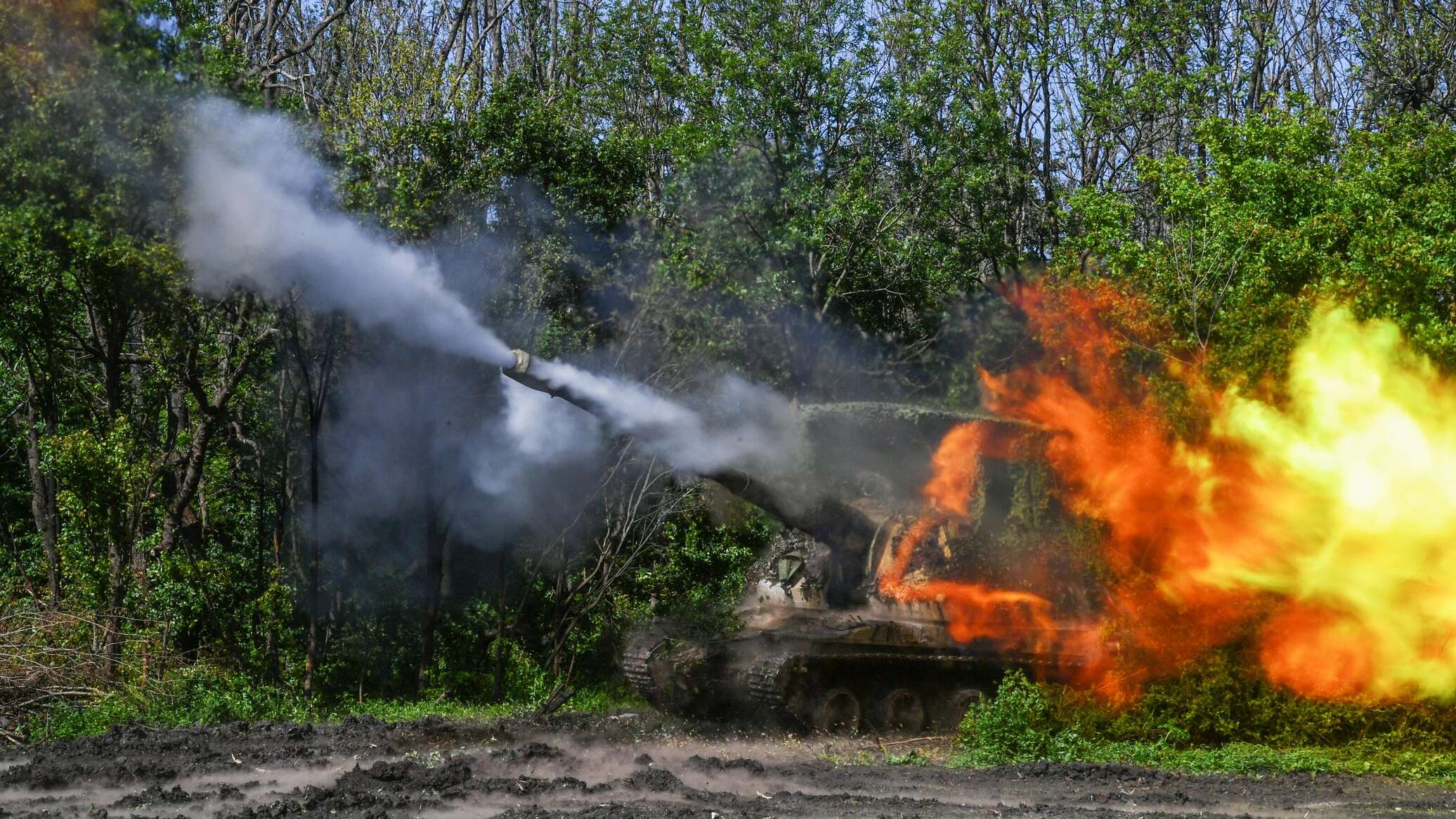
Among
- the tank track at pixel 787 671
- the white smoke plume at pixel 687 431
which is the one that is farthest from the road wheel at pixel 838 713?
the white smoke plume at pixel 687 431

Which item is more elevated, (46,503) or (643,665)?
(46,503)

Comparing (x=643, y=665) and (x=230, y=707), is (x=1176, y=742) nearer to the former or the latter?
(x=643, y=665)

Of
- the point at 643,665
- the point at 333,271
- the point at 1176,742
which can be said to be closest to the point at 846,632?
the point at 643,665

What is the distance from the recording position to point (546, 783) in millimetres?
10969

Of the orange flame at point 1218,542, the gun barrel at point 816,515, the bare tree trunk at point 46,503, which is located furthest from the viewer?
the bare tree trunk at point 46,503

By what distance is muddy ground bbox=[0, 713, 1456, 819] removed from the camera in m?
9.92

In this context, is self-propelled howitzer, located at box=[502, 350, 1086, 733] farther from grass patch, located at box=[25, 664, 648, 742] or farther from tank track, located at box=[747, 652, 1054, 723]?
grass patch, located at box=[25, 664, 648, 742]

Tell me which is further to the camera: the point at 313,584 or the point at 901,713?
the point at 313,584


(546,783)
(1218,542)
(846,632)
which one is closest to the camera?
(546,783)

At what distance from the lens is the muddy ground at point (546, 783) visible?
32.6ft

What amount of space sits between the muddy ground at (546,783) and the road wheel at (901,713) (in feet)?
6.57

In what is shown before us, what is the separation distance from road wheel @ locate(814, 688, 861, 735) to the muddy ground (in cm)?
131

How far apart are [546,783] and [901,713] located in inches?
257

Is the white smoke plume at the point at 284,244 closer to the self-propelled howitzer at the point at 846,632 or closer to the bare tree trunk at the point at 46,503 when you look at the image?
the self-propelled howitzer at the point at 846,632
